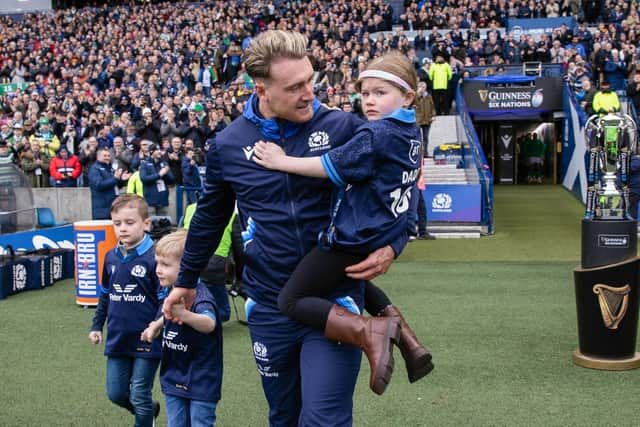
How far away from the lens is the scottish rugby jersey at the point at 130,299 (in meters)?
4.53

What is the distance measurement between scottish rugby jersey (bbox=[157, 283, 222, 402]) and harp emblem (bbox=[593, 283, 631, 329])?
3615 millimetres

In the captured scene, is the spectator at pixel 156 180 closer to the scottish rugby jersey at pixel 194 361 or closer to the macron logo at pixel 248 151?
the scottish rugby jersey at pixel 194 361

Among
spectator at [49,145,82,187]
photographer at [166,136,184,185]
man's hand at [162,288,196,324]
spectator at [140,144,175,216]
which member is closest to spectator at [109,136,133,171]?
photographer at [166,136,184,185]

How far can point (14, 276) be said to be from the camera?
34.8 feet

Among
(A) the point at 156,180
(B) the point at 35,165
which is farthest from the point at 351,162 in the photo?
(B) the point at 35,165

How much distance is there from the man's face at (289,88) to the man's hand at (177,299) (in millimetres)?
929

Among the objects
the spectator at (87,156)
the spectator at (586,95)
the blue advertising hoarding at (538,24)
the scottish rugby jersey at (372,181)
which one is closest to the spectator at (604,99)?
the spectator at (586,95)

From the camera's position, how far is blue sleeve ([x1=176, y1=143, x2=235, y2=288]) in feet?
11.2

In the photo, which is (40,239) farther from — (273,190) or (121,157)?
(273,190)

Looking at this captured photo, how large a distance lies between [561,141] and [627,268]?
68.7ft

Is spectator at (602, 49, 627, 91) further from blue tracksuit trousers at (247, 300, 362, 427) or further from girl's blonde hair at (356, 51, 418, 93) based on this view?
blue tracksuit trousers at (247, 300, 362, 427)

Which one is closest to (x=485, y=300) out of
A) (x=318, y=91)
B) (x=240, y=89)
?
(x=318, y=91)

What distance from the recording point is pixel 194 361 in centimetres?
400

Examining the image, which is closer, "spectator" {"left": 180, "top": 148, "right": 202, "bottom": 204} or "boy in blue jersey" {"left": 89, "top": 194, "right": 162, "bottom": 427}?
"boy in blue jersey" {"left": 89, "top": 194, "right": 162, "bottom": 427}
